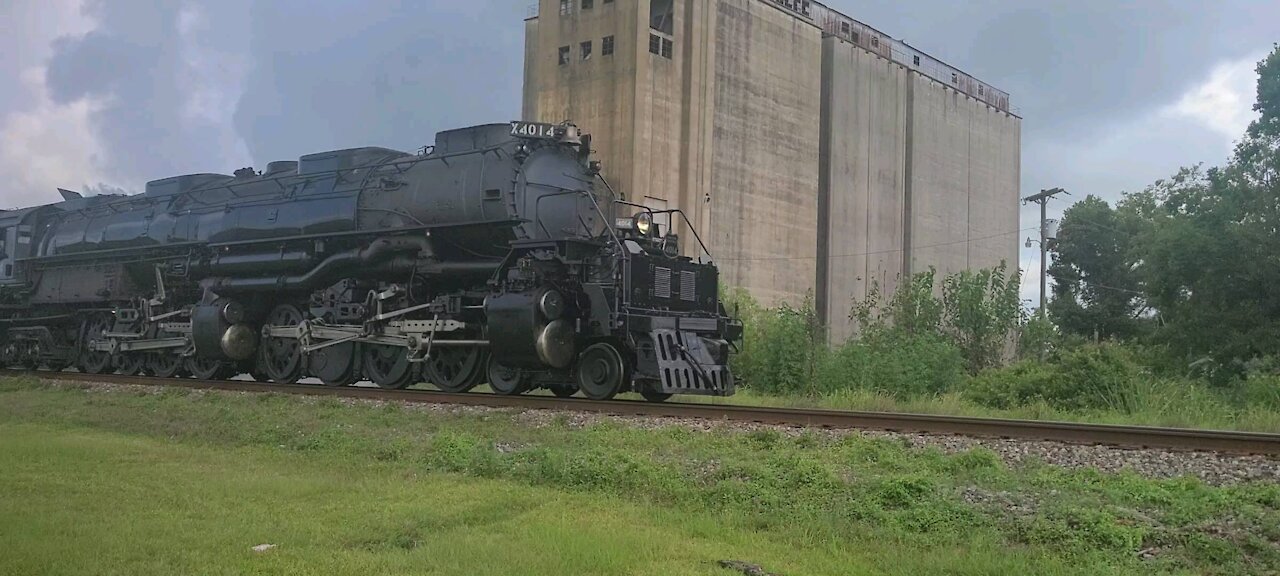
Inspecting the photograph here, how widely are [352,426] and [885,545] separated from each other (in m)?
7.29

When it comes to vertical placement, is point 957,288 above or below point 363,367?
above

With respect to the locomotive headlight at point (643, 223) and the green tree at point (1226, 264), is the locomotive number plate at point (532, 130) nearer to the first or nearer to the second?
the locomotive headlight at point (643, 223)

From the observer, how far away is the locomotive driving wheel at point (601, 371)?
44.9ft

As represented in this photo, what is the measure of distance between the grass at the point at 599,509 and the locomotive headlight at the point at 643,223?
557 cm

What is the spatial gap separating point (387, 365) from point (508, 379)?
274cm

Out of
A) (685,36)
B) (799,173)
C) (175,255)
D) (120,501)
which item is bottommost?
(120,501)

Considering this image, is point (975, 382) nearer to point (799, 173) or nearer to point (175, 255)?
point (175, 255)

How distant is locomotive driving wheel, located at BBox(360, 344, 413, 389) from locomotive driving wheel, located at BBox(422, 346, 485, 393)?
365 mm

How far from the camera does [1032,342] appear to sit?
26.4 m

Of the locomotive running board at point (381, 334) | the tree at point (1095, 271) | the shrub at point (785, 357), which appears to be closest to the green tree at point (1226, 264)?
the shrub at point (785, 357)

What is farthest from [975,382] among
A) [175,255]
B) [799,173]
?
[799,173]

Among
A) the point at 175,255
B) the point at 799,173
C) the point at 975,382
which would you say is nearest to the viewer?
the point at 975,382

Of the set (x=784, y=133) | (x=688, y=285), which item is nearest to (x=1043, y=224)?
(x=784, y=133)

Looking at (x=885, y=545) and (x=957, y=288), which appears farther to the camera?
(x=957, y=288)
